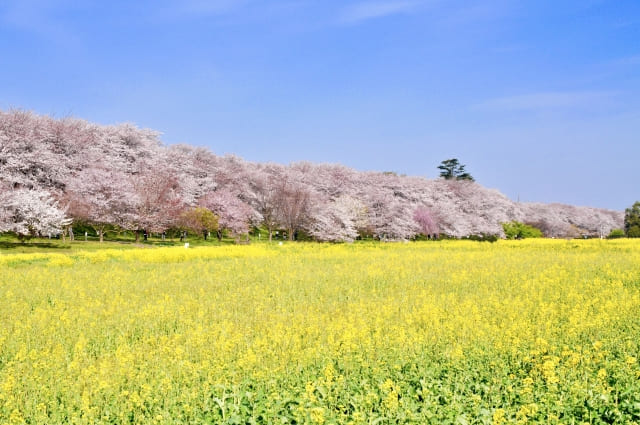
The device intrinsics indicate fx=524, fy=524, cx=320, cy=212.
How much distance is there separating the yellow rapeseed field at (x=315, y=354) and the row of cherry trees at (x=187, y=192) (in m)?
32.2

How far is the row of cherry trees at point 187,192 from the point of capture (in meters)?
50.4

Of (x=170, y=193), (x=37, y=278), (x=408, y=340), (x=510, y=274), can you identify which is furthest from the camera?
(x=170, y=193)

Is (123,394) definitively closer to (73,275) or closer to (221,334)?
(221,334)

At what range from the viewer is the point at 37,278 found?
69.4 feet

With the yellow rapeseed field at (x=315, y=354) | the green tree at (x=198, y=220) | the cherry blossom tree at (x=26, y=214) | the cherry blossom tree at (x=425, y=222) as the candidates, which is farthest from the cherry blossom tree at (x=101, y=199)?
the cherry blossom tree at (x=425, y=222)

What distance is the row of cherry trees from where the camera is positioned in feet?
165

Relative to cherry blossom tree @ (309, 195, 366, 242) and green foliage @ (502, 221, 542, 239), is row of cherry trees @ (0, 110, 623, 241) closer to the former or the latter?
cherry blossom tree @ (309, 195, 366, 242)

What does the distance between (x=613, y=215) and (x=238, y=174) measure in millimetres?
120560

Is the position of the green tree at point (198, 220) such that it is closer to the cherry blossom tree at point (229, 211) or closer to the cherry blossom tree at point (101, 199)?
the cherry blossom tree at point (229, 211)

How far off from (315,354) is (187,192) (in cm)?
6012

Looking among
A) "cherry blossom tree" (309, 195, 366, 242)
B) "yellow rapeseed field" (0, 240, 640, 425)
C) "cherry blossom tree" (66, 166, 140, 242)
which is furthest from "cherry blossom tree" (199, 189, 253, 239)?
"yellow rapeseed field" (0, 240, 640, 425)

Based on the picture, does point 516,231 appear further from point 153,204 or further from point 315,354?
point 315,354

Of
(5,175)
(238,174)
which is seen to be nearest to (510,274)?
(5,175)

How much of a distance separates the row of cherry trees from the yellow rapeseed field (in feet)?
106
